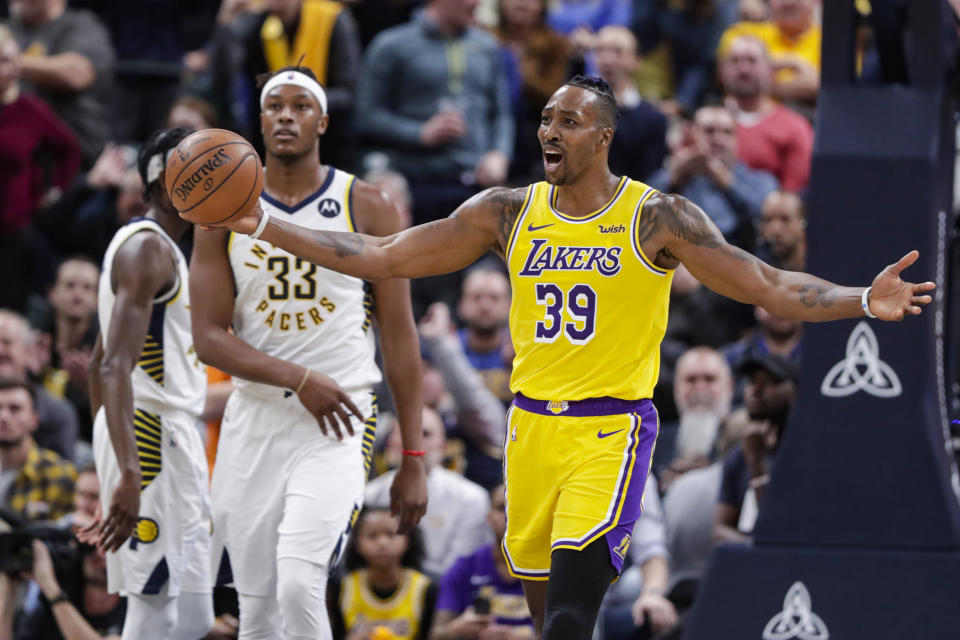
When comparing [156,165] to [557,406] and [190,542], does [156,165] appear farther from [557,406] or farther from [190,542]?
[557,406]

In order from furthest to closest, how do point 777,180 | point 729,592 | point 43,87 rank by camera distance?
point 43,87 → point 777,180 → point 729,592

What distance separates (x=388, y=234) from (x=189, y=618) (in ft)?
6.18

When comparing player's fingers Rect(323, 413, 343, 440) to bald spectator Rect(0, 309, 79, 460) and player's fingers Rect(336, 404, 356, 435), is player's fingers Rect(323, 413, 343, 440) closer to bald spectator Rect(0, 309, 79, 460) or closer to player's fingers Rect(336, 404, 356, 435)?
player's fingers Rect(336, 404, 356, 435)

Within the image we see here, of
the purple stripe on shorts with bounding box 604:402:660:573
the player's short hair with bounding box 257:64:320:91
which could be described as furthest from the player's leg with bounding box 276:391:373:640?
the player's short hair with bounding box 257:64:320:91

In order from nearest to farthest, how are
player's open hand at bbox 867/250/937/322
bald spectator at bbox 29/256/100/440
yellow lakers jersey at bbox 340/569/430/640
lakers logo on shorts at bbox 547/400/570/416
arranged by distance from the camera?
player's open hand at bbox 867/250/937/322 < lakers logo on shorts at bbox 547/400/570/416 < yellow lakers jersey at bbox 340/569/430/640 < bald spectator at bbox 29/256/100/440

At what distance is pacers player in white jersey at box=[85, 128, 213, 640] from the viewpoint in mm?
6387

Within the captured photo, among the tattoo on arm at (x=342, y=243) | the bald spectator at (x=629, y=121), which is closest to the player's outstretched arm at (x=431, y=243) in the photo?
the tattoo on arm at (x=342, y=243)

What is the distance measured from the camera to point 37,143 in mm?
12219

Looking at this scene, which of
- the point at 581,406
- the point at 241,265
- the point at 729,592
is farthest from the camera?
the point at 729,592

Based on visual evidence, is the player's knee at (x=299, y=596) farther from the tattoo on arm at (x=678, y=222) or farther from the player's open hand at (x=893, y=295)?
the player's open hand at (x=893, y=295)

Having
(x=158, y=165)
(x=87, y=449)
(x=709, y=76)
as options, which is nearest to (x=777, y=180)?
(x=709, y=76)

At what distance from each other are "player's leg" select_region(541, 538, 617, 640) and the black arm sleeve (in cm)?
325

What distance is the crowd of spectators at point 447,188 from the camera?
8711 millimetres

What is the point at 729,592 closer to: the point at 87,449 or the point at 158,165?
the point at 158,165
